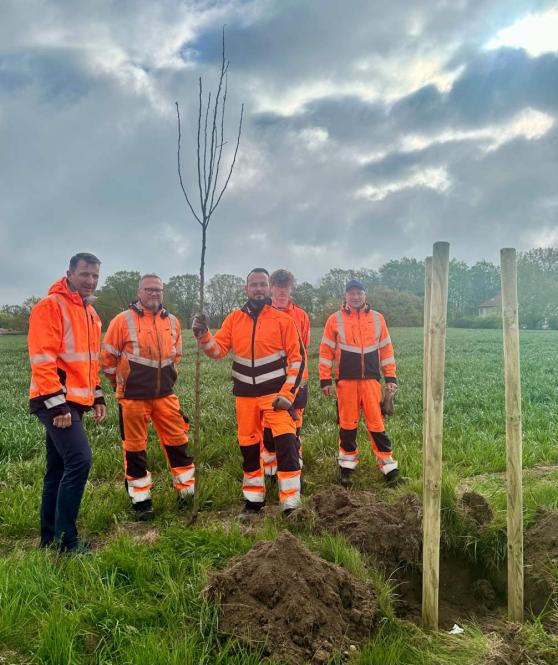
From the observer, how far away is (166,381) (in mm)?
4988

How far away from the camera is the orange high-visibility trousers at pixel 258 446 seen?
470 centimetres

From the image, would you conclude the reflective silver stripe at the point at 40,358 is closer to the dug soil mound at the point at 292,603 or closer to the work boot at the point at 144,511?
the work boot at the point at 144,511

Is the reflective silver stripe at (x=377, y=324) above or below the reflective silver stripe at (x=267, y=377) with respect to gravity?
above

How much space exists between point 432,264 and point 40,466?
18.6ft

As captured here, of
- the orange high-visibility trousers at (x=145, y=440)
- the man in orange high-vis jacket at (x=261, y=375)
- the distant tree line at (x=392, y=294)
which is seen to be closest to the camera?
the man in orange high-vis jacket at (x=261, y=375)

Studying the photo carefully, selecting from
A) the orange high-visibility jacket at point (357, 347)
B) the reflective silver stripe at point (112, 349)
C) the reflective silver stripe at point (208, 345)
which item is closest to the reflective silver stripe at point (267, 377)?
the reflective silver stripe at point (208, 345)

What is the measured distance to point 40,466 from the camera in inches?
245

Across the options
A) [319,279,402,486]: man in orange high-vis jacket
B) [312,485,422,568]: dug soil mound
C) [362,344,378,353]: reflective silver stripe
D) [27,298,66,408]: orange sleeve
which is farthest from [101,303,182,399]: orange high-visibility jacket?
[362,344,378,353]: reflective silver stripe

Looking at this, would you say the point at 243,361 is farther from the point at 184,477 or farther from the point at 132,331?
the point at 184,477

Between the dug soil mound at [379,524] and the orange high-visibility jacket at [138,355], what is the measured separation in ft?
6.66

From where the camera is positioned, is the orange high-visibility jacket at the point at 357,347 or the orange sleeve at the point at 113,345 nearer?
the orange sleeve at the point at 113,345

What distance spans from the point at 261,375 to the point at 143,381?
48.4 inches

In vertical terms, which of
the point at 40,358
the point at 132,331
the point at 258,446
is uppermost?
the point at 132,331

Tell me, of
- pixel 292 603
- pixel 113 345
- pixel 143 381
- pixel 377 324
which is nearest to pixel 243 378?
pixel 143 381
